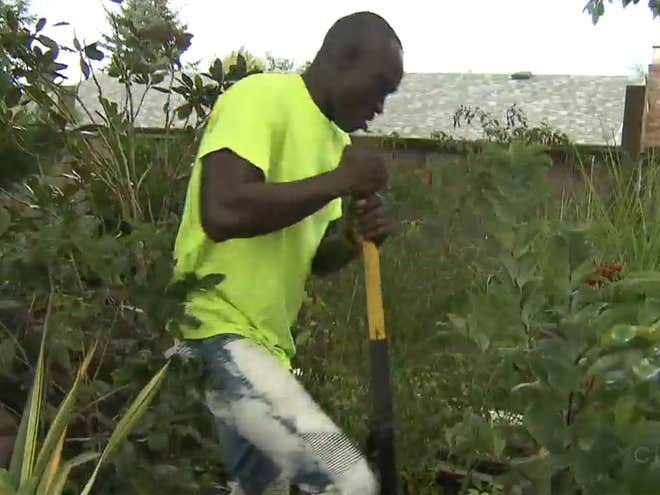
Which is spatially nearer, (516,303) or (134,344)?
(516,303)

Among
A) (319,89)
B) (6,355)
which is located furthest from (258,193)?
(6,355)

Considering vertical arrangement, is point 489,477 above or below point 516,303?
below

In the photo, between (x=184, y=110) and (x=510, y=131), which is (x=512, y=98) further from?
(x=184, y=110)

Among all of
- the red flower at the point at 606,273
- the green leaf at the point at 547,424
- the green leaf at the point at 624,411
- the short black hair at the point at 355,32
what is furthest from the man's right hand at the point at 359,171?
the red flower at the point at 606,273

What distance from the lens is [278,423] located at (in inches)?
85.3

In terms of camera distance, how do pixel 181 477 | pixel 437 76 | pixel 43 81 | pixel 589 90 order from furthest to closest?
pixel 437 76 → pixel 589 90 → pixel 43 81 → pixel 181 477

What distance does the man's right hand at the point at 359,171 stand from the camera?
2.15 metres

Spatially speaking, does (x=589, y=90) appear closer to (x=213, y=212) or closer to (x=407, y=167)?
(x=407, y=167)

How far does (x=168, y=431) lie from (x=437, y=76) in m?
14.5

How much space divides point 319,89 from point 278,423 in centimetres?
73

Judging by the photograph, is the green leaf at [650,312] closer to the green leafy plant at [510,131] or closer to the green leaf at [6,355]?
the green leaf at [6,355]

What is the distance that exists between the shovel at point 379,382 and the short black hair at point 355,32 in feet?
1.49

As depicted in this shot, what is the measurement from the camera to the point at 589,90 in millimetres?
15258

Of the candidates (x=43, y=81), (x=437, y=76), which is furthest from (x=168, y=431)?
(x=437, y=76)
